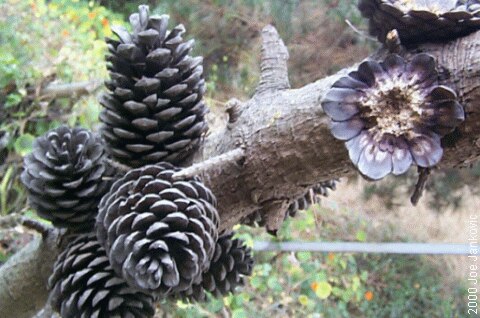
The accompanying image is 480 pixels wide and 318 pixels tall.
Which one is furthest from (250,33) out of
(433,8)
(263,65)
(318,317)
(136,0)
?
(433,8)

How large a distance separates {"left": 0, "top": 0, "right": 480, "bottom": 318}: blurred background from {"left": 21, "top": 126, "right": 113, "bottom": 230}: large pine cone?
0.65 m

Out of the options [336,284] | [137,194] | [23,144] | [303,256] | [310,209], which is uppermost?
[137,194]

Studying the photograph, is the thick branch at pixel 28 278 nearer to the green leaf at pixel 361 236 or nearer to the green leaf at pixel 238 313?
the green leaf at pixel 238 313

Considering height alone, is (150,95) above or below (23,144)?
above

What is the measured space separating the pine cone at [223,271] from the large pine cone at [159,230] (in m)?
0.09

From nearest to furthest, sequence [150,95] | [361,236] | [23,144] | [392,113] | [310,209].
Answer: [392,113] → [150,95] → [23,144] → [310,209] → [361,236]

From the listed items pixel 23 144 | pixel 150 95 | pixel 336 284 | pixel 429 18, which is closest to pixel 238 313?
pixel 336 284

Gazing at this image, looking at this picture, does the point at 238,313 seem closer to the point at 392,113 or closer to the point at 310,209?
the point at 310,209

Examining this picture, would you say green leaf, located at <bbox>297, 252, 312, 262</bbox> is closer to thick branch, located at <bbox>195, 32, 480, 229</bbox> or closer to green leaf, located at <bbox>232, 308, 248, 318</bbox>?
green leaf, located at <bbox>232, 308, 248, 318</bbox>

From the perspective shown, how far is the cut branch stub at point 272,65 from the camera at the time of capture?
0.48 m

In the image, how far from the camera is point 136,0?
206cm

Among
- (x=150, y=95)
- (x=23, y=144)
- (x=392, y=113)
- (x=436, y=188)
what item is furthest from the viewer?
(x=436, y=188)

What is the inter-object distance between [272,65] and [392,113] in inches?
6.0

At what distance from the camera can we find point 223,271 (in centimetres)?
52
